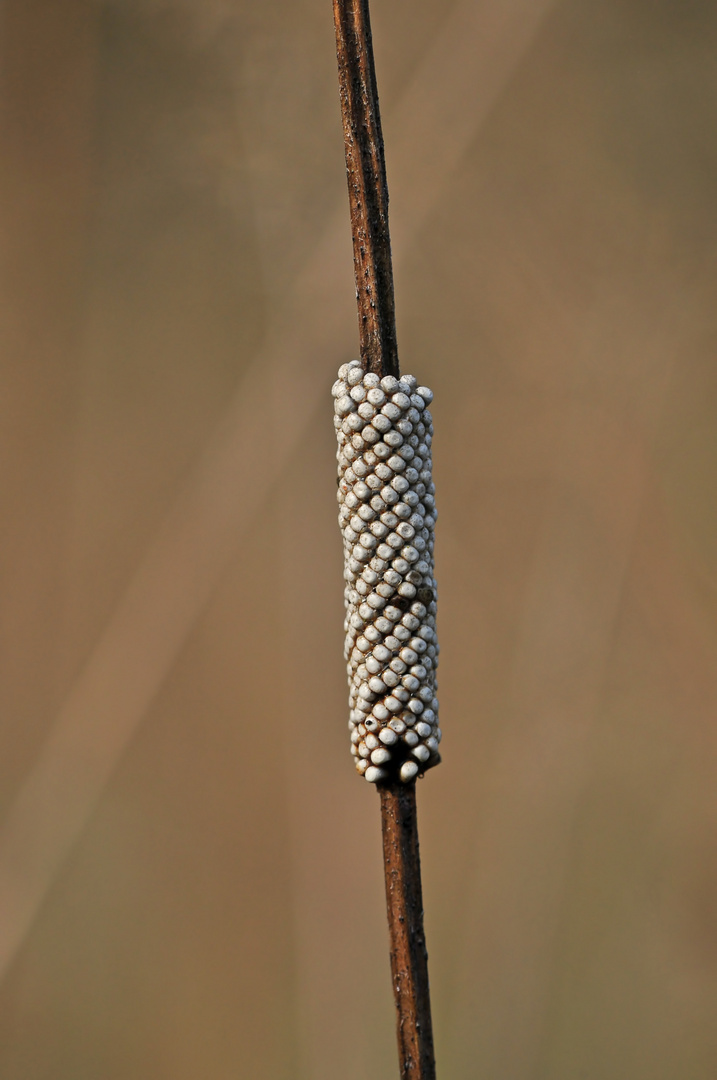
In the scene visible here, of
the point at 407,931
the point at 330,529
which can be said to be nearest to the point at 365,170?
the point at 407,931

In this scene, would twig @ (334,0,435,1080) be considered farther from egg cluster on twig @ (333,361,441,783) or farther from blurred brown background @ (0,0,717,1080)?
blurred brown background @ (0,0,717,1080)

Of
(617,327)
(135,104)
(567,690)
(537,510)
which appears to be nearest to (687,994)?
(567,690)

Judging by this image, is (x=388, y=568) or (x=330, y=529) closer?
(x=388, y=568)

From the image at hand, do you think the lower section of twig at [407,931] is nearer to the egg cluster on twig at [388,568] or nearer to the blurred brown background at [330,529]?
the egg cluster on twig at [388,568]

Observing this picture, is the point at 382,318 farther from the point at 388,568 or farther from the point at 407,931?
the point at 407,931

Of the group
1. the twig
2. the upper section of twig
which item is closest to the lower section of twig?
the twig

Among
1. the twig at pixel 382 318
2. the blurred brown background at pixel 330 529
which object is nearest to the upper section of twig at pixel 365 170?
the twig at pixel 382 318

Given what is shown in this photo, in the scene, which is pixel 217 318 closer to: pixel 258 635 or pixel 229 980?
pixel 258 635
